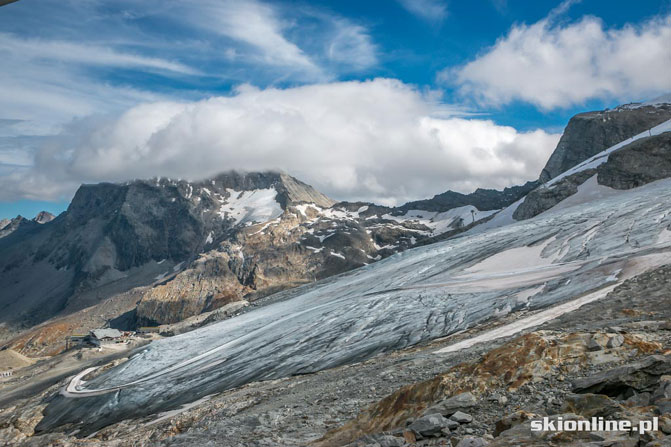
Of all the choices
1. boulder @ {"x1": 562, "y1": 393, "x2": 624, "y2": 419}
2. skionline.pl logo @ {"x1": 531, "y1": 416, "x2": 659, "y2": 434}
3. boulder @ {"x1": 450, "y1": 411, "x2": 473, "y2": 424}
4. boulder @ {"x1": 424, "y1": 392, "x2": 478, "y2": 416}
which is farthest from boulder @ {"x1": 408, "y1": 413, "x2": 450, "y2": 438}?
boulder @ {"x1": 562, "y1": 393, "x2": 624, "y2": 419}

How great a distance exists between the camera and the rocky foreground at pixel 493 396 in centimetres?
963

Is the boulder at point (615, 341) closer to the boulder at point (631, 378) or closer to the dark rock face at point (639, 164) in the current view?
the boulder at point (631, 378)

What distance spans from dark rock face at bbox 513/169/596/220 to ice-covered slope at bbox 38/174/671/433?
40.1 meters

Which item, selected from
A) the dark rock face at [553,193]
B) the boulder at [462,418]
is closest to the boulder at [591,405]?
the boulder at [462,418]

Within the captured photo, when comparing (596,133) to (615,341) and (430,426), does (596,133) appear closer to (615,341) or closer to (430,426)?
(615,341)

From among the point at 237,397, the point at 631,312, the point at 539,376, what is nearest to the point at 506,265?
the point at 631,312

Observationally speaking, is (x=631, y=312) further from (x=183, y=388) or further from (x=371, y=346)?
(x=183, y=388)

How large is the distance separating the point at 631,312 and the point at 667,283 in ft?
18.7

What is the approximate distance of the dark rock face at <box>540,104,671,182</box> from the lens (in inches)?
7096

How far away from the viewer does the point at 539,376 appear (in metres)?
12.7

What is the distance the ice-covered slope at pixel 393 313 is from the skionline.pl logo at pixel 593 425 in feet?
72.8

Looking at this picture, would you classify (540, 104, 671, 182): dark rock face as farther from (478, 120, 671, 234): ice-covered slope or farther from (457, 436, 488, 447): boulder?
(457, 436, 488, 447): boulder

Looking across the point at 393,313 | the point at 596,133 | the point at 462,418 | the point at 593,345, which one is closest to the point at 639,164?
the point at 393,313

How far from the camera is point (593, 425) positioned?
866 cm
